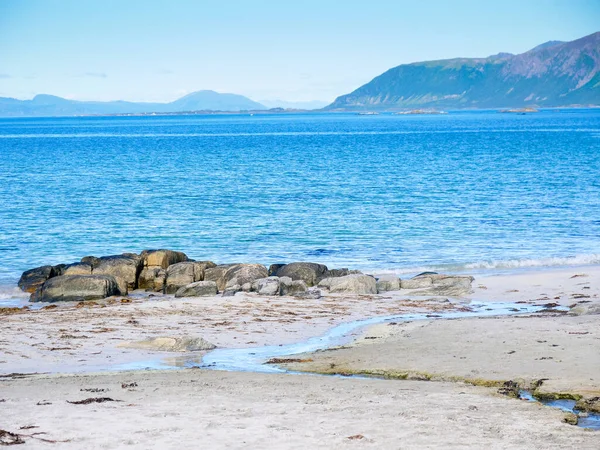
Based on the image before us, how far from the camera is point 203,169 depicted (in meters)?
76.9

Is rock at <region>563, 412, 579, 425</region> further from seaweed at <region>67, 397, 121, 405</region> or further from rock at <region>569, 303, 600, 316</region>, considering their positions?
rock at <region>569, 303, 600, 316</region>

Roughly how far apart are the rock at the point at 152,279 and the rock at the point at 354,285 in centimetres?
526

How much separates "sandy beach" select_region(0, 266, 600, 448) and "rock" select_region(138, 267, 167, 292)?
329cm

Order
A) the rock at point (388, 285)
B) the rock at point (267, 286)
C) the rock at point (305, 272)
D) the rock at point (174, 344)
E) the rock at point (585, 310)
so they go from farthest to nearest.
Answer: the rock at point (305, 272) < the rock at point (388, 285) < the rock at point (267, 286) < the rock at point (585, 310) < the rock at point (174, 344)

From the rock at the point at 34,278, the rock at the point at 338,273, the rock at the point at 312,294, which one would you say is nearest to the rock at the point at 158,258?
the rock at the point at 34,278

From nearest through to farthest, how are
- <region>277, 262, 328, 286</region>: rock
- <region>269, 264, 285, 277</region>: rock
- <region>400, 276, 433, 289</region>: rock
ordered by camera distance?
<region>400, 276, 433, 289</region>: rock
<region>277, 262, 328, 286</region>: rock
<region>269, 264, 285, 277</region>: rock

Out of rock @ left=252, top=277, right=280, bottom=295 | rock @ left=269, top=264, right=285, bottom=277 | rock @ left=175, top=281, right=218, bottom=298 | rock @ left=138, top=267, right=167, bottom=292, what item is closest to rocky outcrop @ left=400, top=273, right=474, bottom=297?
rock @ left=252, top=277, right=280, bottom=295

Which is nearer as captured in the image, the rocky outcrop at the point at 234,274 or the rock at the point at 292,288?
the rock at the point at 292,288

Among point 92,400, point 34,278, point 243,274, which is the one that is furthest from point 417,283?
point 92,400

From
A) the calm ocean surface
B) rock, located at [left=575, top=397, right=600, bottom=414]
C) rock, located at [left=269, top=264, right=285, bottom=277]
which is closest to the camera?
rock, located at [left=575, top=397, right=600, bottom=414]

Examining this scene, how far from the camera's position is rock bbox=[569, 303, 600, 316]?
19844mm

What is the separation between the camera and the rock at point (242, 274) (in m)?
25.3

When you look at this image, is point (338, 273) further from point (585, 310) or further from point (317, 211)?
point (317, 211)

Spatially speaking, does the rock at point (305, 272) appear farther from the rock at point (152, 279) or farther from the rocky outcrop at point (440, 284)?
the rock at point (152, 279)
